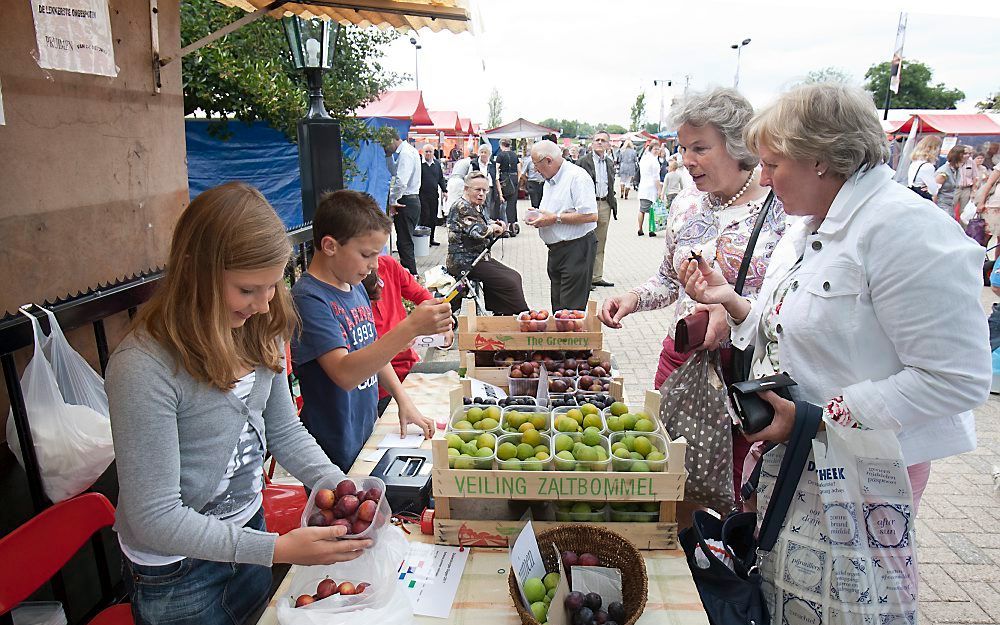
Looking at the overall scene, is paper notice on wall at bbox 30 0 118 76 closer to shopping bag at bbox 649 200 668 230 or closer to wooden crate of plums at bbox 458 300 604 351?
wooden crate of plums at bbox 458 300 604 351

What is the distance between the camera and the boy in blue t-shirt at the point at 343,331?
2471 millimetres

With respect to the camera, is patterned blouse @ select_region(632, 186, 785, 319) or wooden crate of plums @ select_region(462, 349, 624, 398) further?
wooden crate of plums @ select_region(462, 349, 624, 398)

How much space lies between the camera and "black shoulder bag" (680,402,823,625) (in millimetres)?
1789

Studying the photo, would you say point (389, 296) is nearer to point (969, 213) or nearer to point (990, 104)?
point (969, 213)

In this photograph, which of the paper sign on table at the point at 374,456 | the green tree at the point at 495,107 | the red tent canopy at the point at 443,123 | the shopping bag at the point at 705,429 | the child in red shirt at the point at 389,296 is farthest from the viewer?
the green tree at the point at 495,107

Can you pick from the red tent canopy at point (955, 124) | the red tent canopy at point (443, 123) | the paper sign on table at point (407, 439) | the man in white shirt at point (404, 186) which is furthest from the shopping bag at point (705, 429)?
the red tent canopy at point (443, 123)

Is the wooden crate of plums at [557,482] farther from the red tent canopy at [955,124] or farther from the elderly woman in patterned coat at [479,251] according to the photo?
the red tent canopy at [955,124]

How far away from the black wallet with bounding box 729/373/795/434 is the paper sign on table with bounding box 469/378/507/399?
1.20 metres

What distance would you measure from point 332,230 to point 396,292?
1.14 meters

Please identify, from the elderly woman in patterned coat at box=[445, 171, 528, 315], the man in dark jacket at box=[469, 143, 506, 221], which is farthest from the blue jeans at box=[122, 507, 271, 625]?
the man in dark jacket at box=[469, 143, 506, 221]

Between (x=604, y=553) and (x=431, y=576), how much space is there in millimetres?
506

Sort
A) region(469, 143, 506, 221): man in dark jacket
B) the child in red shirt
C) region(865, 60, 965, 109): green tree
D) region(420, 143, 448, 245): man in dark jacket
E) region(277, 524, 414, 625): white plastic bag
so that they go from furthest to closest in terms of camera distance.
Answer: region(865, 60, 965, 109): green tree < region(469, 143, 506, 221): man in dark jacket < region(420, 143, 448, 245): man in dark jacket < the child in red shirt < region(277, 524, 414, 625): white plastic bag

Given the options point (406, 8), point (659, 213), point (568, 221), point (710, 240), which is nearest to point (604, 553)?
point (710, 240)

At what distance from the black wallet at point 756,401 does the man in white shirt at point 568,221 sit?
5.21 m
